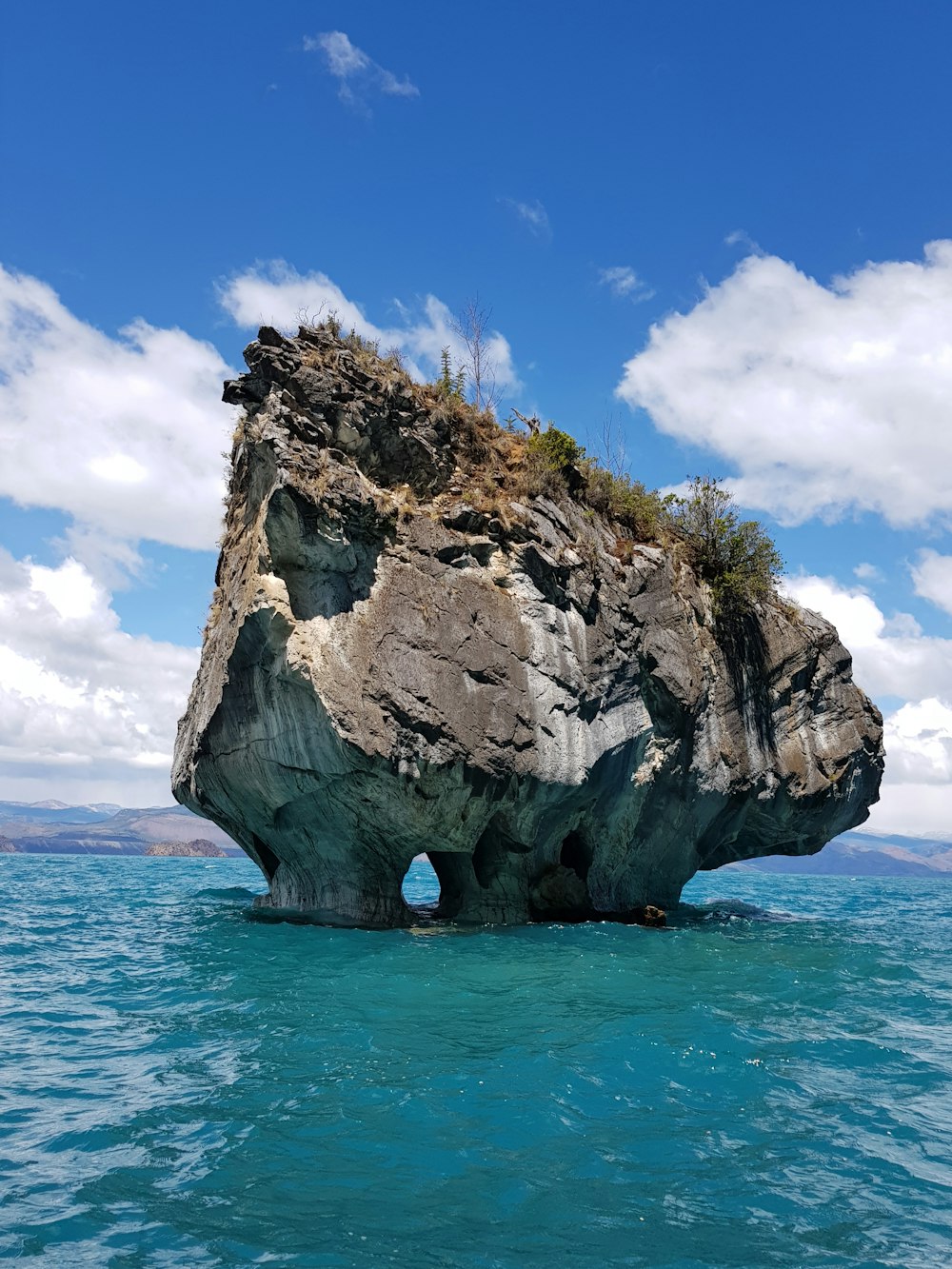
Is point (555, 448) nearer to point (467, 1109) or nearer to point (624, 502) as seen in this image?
point (624, 502)

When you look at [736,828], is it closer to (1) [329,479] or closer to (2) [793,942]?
(2) [793,942]

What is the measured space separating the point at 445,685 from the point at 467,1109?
9.58 m

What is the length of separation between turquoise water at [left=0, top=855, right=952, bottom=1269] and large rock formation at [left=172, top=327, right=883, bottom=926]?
3.20 metres

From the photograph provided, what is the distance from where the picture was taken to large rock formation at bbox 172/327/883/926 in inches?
663

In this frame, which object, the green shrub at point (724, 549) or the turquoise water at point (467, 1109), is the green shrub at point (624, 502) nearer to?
the green shrub at point (724, 549)

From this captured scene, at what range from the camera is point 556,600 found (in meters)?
19.4

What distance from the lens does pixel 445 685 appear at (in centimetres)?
1722

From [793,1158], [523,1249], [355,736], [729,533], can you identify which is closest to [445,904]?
[355,736]

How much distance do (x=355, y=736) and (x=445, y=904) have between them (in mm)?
6603

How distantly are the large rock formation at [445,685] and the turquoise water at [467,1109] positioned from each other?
3.20 m

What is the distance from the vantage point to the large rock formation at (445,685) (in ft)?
55.2

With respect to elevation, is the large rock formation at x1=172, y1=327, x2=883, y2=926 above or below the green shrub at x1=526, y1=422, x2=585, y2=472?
below

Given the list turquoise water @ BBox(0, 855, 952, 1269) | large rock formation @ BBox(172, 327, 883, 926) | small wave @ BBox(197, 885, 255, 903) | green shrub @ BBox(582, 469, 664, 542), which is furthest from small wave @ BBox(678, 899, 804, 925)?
small wave @ BBox(197, 885, 255, 903)

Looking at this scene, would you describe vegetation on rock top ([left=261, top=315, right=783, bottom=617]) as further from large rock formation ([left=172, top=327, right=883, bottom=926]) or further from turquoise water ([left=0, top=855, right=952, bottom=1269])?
turquoise water ([left=0, top=855, right=952, bottom=1269])
